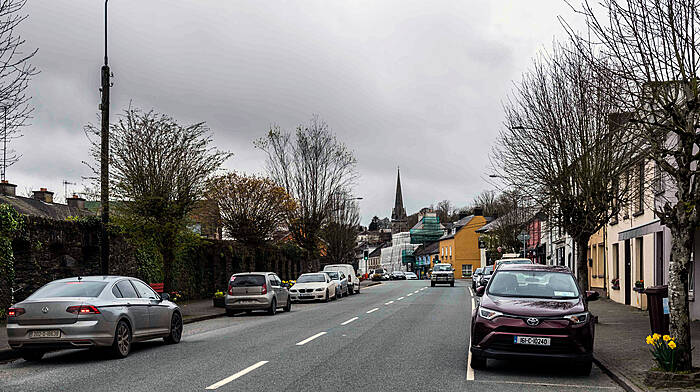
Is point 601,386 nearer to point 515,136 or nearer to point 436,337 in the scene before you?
point 436,337

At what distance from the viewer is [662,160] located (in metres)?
10.1

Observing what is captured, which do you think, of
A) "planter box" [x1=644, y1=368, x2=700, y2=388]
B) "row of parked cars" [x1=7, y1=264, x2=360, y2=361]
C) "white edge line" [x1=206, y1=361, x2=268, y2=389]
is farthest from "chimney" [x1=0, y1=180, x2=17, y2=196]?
"planter box" [x1=644, y1=368, x2=700, y2=388]

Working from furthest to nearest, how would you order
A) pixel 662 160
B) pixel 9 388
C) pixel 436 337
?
pixel 436 337, pixel 662 160, pixel 9 388

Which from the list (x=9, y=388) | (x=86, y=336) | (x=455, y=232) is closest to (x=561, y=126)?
(x=86, y=336)

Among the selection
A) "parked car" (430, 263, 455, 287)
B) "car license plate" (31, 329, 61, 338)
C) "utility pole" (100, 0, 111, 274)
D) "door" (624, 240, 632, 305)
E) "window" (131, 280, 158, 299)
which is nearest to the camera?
"car license plate" (31, 329, 61, 338)

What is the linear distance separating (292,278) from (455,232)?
2441 inches

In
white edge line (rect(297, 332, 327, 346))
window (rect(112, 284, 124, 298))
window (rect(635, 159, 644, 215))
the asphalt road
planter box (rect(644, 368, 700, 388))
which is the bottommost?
white edge line (rect(297, 332, 327, 346))

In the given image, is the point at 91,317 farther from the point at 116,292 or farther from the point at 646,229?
the point at 646,229

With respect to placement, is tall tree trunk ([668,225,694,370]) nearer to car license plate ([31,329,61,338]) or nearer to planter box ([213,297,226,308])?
car license plate ([31,329,61,338])

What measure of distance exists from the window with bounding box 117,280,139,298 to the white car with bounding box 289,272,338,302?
20.9m

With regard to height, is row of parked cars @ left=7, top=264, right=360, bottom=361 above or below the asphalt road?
above

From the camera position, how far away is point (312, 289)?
34.3 meters

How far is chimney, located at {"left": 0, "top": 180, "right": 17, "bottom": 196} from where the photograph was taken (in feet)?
148

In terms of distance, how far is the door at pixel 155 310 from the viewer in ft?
46.2
